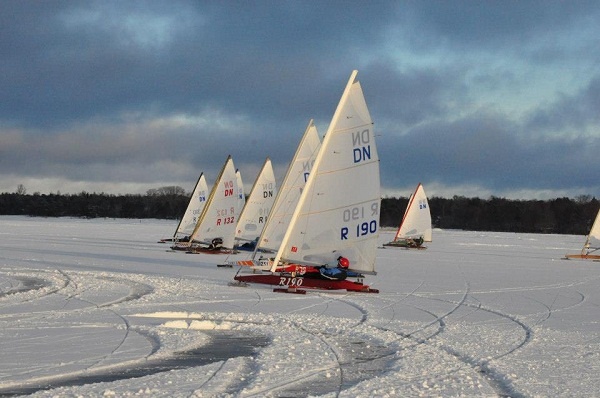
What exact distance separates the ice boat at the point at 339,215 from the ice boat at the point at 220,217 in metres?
13.8

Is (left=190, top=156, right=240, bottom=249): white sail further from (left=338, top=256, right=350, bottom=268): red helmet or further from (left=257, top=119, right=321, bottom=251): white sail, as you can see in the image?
(left=338, top=256, right=350, bottom=268): red helmet

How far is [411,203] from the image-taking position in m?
48.8

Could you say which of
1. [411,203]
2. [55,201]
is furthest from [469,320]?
[55,201]

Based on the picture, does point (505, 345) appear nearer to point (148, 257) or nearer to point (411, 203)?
point (148, 257)

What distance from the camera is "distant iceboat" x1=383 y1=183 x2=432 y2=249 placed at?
47812 millimetres

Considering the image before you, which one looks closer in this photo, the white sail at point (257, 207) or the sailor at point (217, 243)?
the sailor at point (217, 243)

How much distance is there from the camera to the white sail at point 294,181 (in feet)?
78.5

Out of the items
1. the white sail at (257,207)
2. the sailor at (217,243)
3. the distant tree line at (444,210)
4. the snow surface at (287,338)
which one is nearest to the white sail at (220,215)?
the sailor at (217,243)

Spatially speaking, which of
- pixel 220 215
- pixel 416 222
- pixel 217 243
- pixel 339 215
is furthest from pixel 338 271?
pixel 416 222

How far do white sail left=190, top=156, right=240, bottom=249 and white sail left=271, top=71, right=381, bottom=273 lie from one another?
1405cm

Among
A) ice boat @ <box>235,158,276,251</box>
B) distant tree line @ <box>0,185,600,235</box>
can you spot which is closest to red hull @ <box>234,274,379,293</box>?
ice boat @ <box>235,158,276,251</box>

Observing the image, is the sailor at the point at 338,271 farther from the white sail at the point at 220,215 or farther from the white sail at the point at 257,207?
the white sail at the point at 257,207

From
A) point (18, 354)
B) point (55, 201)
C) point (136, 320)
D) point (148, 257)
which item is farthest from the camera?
point (55, 201)

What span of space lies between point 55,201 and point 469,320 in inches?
5239
